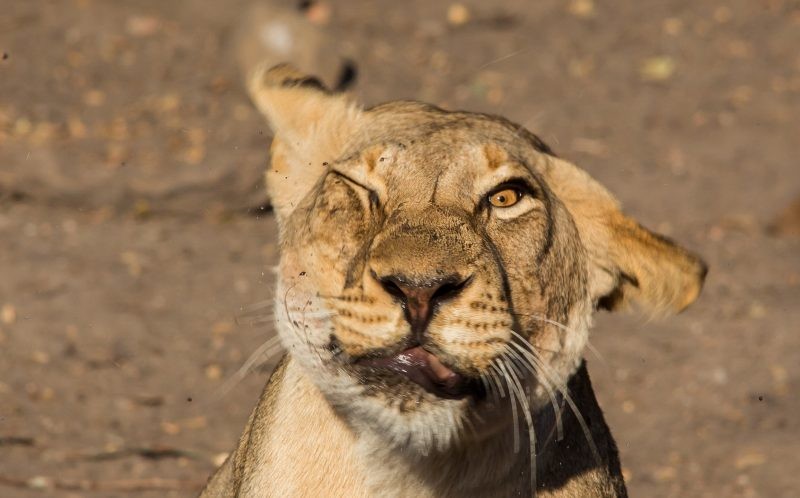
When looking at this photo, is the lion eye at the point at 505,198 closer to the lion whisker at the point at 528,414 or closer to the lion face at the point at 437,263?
the lion face at the point at 437,263

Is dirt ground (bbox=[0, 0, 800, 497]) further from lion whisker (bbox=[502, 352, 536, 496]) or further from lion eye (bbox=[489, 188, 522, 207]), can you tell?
lion whisker (bbox=[502, 352, 536, 496])

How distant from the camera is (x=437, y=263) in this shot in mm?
2629

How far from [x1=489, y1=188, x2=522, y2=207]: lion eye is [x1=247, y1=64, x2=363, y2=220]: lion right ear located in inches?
18.3

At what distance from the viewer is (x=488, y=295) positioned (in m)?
2.73

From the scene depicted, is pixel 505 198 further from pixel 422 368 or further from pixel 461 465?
pixel 461 465

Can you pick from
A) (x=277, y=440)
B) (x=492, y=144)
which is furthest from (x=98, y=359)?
(x=492, y=144)

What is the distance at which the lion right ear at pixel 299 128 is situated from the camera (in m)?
3.30

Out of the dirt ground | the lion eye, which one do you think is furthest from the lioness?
the dirt ground

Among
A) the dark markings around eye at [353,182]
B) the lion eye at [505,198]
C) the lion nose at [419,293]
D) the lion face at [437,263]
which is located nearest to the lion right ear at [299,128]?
the lion face at [437,263]

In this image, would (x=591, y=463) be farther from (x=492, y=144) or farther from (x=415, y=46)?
(x=415, y=46)

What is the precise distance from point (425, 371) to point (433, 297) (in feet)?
0.57

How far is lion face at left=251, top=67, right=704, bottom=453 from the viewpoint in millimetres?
2674

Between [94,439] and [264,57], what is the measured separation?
13.0 feet

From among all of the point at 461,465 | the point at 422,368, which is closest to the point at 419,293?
the point at 422,368
